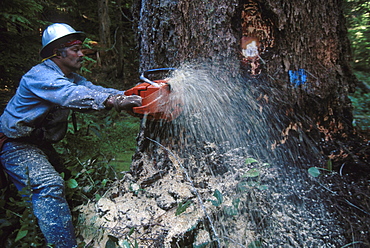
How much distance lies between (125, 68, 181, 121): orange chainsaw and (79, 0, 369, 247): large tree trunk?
9 cm

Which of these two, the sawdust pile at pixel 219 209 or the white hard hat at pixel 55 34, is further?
the white hard hat at pixel 55 34

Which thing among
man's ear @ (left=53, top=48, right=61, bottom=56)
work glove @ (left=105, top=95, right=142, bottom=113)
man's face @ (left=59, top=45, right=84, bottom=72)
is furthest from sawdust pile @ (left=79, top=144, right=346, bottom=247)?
man's ear @ (left=53, top=48, right=61, bottom=56)

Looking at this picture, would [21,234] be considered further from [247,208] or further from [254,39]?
[254,39]

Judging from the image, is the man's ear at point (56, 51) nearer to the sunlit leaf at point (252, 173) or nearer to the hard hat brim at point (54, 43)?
the hard hat brim at point (54, 43)

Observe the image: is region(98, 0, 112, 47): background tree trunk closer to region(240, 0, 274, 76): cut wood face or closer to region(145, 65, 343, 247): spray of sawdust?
region(145, 65, 343, 247): spray of sawdust

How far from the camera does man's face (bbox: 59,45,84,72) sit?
2.44 meters

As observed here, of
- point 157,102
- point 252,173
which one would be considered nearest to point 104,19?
point 157,102

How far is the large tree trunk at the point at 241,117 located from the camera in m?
1.92

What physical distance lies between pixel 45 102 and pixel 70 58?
48cm

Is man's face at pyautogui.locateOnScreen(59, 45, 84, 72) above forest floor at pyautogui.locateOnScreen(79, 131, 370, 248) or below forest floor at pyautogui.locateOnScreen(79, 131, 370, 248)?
above

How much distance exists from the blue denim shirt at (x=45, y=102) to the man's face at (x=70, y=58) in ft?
0.30

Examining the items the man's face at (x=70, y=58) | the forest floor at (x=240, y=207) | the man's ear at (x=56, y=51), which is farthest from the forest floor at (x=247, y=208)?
the man's ear at (x=56, y=51)

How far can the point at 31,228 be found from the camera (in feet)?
6.79

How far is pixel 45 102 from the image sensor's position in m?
2.26
